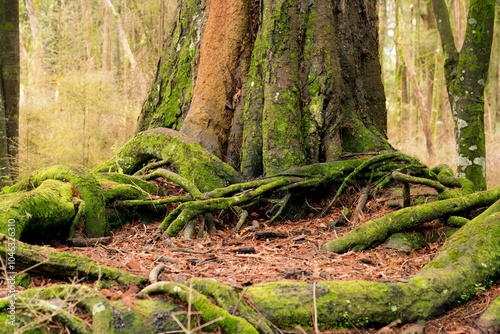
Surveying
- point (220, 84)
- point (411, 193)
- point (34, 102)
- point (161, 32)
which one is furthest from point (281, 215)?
point (161, 32)

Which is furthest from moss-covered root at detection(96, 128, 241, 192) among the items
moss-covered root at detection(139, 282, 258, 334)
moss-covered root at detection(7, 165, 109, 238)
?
moss-covered root at detection(139, 282, 258, 334)

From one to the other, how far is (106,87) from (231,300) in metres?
11.0

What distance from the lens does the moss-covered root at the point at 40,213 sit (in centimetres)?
391

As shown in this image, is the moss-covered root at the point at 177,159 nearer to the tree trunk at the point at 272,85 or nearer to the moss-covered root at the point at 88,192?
the tree trunk at the point at 272,85

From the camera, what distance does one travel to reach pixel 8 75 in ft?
23.2

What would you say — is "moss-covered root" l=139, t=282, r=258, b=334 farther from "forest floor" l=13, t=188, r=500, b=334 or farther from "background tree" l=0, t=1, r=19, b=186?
"background tree" l=0, t=1, r=19, b=186

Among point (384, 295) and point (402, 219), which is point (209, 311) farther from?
point (402, 219)

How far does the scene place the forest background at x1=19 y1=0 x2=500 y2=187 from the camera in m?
12.0

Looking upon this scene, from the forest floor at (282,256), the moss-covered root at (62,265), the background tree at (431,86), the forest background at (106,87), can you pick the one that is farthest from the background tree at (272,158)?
the background tree at (431,86)

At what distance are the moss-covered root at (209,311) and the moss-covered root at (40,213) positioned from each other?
5.38ft

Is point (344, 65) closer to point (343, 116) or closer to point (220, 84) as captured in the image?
point (343, 116)

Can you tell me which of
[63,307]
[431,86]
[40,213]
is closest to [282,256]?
[40,213]

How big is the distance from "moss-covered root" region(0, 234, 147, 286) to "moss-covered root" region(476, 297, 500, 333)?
1922 millimetres

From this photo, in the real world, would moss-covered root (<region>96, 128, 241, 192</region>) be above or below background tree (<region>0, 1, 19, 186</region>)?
below
